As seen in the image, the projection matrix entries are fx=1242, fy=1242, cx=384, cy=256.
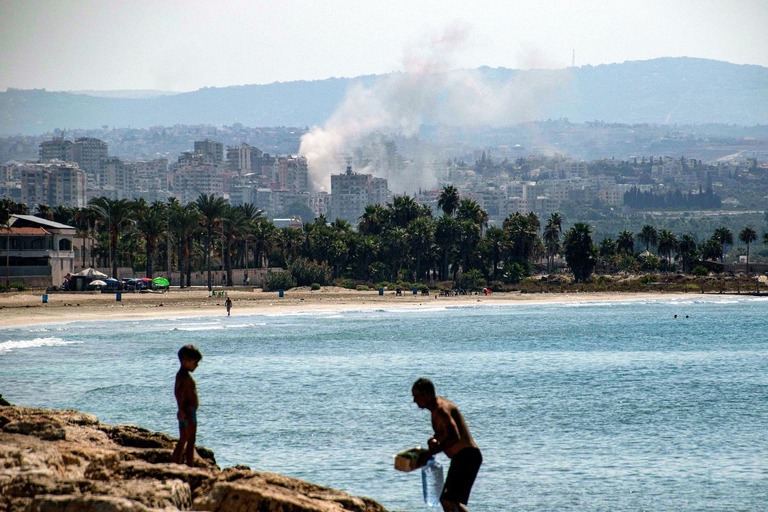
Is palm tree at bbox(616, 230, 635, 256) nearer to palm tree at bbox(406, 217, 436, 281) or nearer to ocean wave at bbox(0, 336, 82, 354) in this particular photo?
palm tree at bbox(406, 217, 436, 281)

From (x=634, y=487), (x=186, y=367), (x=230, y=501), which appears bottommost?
(x=634, y=487)

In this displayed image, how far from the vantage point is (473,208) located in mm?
121188

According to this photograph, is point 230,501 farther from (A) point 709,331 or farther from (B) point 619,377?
(A) point 709,331

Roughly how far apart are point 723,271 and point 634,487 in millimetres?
124641

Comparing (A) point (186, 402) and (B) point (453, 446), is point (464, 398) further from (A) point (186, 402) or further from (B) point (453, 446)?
(B) point (453, 446)

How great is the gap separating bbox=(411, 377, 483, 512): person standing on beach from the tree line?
91.5 m

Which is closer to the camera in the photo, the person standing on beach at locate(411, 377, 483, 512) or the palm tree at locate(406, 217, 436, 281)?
the person standing on beach at locate(411, 377, 483, 512)

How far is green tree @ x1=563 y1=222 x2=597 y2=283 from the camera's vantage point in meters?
121

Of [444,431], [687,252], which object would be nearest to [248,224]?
[687,252]

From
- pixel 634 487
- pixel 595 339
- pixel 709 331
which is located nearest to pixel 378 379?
pixel 634 487

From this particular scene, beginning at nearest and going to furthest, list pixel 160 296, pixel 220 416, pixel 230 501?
1. pixel 230 501
2. pixel 220 416
3. pixel 160 296

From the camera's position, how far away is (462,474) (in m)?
11.9

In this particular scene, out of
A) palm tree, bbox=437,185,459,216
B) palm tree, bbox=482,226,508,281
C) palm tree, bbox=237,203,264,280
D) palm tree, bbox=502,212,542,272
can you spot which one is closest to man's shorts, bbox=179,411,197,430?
palm tree, bbox=237,203,264,280

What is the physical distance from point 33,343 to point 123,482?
41.1 metres
